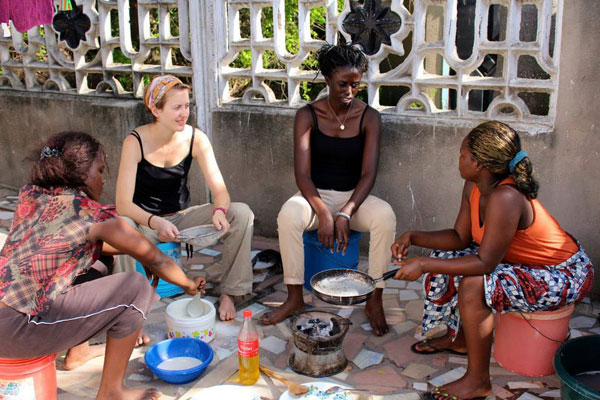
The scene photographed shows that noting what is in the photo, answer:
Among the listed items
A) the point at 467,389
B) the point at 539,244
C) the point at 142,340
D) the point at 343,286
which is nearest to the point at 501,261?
the point at 539,244

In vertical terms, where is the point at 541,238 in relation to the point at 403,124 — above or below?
below

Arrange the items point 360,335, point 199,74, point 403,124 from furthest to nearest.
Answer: point 199,74 → point 403,124 → point 360,335

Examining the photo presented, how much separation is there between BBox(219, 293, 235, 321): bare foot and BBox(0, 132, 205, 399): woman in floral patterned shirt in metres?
1.02

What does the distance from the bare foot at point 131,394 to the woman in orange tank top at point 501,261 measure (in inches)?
52.1

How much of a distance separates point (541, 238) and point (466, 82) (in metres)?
1.50

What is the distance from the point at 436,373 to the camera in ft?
10.7

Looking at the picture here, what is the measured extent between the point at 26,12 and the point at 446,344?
5.01m

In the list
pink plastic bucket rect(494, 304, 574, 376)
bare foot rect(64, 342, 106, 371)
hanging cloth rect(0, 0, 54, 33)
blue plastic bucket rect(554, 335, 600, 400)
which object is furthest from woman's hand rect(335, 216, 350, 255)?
hanging cloth rect(0, 0, 54, 33)

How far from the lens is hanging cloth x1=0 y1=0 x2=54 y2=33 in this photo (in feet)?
19.1

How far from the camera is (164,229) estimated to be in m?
3.61

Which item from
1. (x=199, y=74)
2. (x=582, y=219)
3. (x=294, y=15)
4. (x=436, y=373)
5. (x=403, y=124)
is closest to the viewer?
(x=436, y=373)

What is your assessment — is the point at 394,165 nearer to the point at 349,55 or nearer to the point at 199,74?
the point at 349,55

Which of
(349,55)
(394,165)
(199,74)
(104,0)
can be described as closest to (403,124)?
(394,165)

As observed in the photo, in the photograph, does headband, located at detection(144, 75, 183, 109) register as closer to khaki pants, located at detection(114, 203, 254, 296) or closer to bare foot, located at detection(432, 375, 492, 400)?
khaki pants, located at detection(114, 203, 254, 296)
